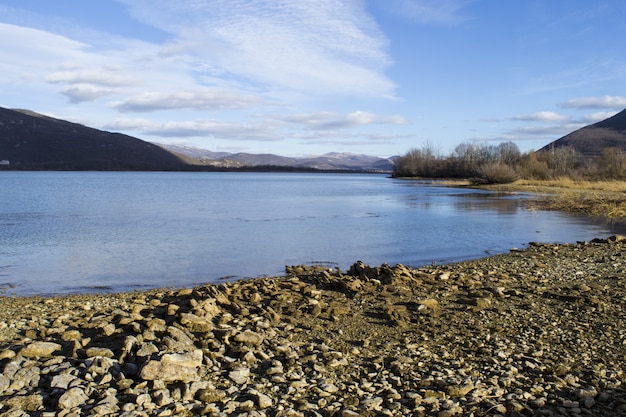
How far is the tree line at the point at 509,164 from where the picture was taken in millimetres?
72062

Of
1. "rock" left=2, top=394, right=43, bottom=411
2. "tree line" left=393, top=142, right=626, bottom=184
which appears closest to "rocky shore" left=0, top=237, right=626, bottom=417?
"rock" left=2, top=394, right=43, bottom=411

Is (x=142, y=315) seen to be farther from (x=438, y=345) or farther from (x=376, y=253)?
(x=376, y=253)

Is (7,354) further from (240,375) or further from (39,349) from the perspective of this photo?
Answer: (240,375)

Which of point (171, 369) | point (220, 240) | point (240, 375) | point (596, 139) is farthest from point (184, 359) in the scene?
point (596, 139)

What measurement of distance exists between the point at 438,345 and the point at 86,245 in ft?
50.7

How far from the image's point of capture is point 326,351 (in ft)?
21.7

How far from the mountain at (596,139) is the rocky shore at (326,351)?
169m

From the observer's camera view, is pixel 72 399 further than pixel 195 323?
No

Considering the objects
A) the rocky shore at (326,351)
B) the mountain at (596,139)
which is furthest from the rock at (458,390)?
the mountain at (596,139)

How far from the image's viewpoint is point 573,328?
766cm

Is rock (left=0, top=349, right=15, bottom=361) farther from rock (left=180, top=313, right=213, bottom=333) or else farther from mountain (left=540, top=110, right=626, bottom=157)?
mountain (left=540, top=110, right=626, bottom=157)

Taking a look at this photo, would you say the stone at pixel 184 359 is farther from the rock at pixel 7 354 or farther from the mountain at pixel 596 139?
the mountain at pixel 596 139

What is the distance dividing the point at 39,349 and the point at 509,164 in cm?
10079

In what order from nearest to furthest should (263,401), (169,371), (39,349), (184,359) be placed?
(263,401) < (169,371) < (184,359) < (39,349)
